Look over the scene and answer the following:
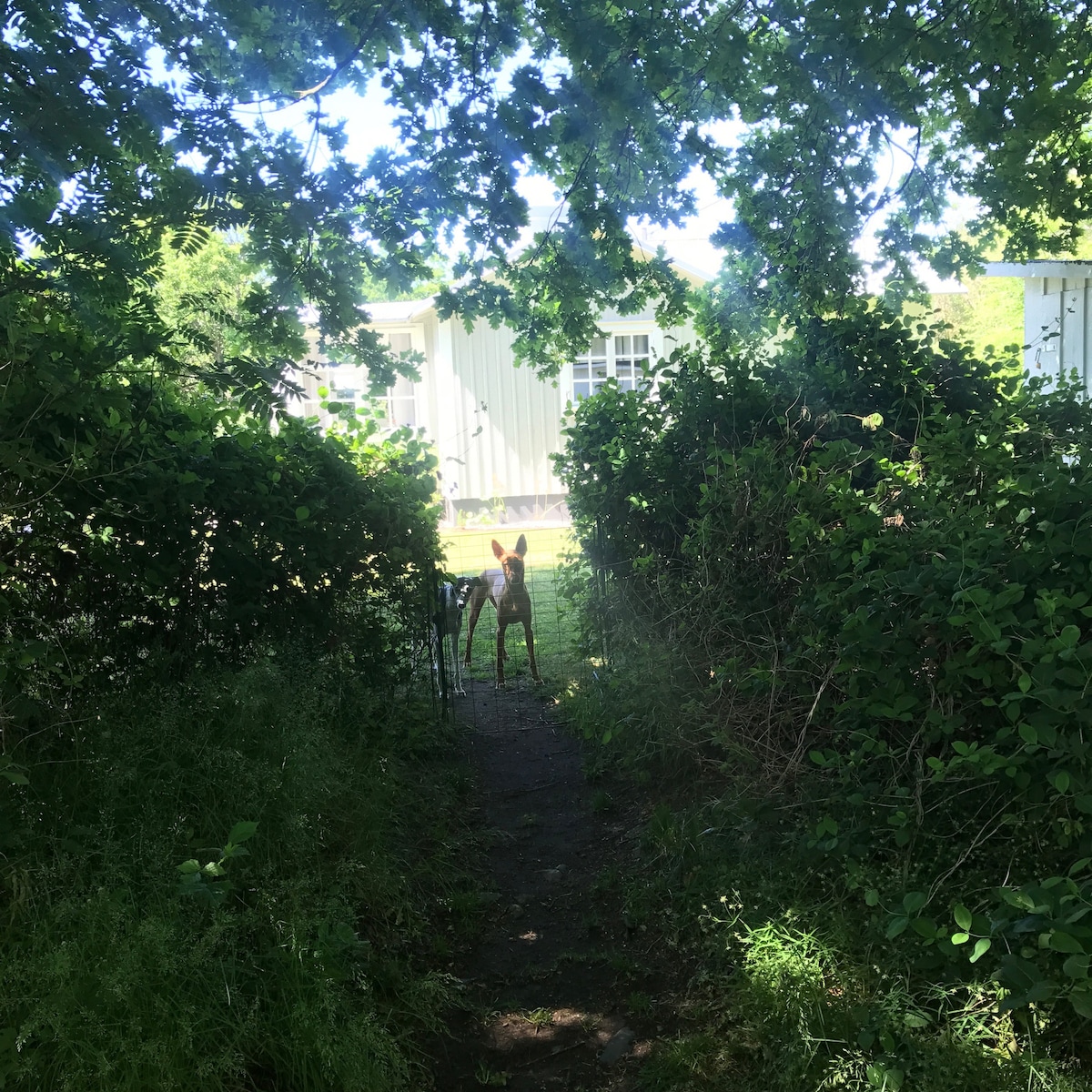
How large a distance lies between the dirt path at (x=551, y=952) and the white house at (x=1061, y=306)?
287 inches

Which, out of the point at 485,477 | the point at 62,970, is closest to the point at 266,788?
the point at 62,970

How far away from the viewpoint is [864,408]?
20.0 feet

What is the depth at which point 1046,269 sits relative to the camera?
10.3 meters

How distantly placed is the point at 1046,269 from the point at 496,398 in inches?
425

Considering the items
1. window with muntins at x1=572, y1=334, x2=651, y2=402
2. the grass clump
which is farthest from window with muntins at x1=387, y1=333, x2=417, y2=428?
the grass clump

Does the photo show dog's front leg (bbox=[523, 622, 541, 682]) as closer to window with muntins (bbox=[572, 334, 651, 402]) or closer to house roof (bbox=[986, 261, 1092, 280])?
house roof (bbox=[986, 261, 1092, 280])

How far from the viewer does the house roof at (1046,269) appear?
966 cm

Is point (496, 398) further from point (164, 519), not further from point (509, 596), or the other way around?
point (164, 519)

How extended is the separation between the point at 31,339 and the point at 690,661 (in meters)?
3.37

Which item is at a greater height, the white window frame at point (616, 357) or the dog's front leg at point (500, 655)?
the white window frame at point (616, 357)

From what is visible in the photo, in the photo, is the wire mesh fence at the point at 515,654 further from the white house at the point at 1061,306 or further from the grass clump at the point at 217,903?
the white house at the point at 1061,306

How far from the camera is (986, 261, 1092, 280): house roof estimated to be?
9664 mm

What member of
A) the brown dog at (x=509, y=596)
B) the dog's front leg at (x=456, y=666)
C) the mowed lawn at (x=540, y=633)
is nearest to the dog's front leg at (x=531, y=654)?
the brown dog at (x=509, y=596)

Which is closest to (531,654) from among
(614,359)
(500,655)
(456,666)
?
(500,655)
